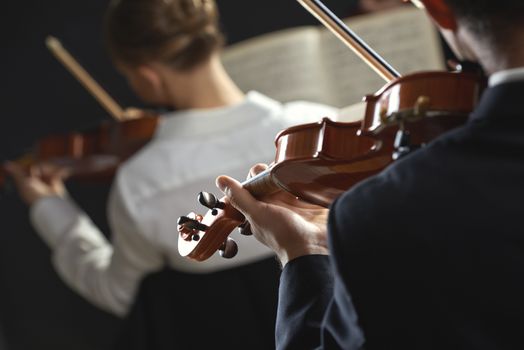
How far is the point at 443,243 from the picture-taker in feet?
2.59

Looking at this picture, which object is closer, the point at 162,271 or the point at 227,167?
the point at 227,167

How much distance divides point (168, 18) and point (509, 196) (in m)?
1.29

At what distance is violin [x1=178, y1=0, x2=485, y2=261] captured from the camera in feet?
2.96

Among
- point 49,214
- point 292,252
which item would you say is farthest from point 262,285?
point 292,252

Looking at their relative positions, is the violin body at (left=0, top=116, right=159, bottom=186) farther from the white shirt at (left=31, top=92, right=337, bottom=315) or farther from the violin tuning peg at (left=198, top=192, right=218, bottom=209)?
the violin tuning peg at (left=198, top=192, right=218, bottom=209)

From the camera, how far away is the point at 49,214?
248cm

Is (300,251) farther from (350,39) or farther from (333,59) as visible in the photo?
(333,59)

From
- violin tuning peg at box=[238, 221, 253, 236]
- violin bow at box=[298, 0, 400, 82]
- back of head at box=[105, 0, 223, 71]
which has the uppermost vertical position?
violin bow at box=[298, 0, 400, 82]

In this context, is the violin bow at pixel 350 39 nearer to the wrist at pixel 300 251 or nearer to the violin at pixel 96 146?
the wrist at pixel 300 251

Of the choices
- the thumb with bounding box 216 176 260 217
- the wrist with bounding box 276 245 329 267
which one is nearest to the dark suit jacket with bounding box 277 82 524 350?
the wrist with bounding box 276 245 329 267

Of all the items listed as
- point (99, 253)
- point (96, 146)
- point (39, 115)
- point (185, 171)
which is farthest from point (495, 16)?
point (39, 115)

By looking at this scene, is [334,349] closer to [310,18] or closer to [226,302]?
[226,302]

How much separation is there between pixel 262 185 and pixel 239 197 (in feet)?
0.09

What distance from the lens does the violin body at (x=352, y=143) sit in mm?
902
